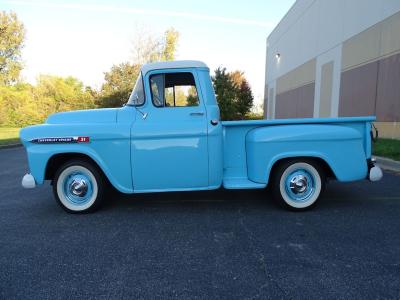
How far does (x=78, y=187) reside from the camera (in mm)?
4113

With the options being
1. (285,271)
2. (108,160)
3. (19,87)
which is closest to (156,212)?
(108,160)

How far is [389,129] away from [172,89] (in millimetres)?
10985

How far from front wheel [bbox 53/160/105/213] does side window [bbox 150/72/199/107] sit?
1.34m

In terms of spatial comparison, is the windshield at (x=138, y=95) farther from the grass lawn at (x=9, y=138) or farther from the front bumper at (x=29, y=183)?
the grass lawn at (x=9, y=138)

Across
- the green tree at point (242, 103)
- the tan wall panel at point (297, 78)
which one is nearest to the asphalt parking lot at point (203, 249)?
the tan wall panel at point (297, 78)

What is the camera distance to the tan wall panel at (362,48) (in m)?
12.9

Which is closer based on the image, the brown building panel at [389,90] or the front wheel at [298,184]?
the front wheel at [298,184]

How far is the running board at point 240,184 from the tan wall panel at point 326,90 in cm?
1572

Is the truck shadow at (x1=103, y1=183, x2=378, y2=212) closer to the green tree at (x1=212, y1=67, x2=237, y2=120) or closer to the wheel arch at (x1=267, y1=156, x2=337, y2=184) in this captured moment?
the wheel arch at (x1=267, y1=156, x2=337, y2=184)

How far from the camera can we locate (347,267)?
2.63 m

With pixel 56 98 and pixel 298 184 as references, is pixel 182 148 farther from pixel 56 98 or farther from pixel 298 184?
pixel 56 98

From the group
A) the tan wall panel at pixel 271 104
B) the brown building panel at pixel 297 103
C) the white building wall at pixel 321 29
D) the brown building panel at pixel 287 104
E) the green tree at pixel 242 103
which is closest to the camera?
the white building wall at pixel 321 29

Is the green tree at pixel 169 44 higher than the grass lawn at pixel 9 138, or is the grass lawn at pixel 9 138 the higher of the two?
the green tree at pixel 169 44

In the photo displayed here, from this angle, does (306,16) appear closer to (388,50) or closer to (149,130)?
(388,50)
